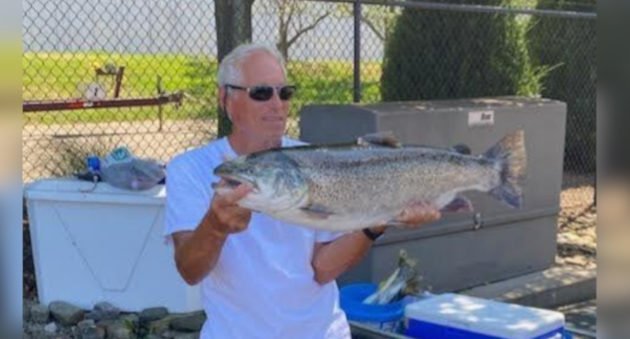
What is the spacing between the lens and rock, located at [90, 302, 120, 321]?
5.68m

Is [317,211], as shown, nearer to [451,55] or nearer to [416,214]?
[416,214]

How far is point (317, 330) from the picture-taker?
113 inches

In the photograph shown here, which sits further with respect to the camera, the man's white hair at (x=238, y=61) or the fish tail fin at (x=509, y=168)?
the man's white hair at (x=238, y=61)

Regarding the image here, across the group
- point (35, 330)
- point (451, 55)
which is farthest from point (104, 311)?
point (451, 55)

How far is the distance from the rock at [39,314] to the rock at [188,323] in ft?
2.54

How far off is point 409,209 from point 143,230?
3636 mm

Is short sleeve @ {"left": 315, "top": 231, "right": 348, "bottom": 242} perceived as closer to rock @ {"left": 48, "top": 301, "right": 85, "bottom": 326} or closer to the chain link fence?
rock @ {"left": 48, "top": 301, "right": 85, "bottom": 326}

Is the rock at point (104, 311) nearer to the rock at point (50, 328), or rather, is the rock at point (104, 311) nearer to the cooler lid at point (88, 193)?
the rock at point (50, 328)

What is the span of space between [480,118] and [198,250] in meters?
4.52

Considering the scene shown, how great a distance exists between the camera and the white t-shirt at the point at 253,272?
2717 mm

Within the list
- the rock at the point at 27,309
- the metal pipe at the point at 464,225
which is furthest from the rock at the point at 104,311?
the metal pipe at the point at 464,225

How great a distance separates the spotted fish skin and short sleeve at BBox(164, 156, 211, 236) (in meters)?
0.51

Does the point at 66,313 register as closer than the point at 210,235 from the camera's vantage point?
No

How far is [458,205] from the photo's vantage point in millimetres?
2475
